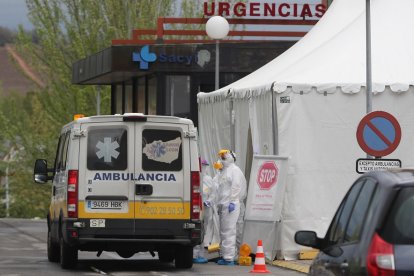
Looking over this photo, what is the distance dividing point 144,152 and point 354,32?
6.90 m

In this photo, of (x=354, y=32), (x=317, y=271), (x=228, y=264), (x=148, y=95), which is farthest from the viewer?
(x=148, y=95)

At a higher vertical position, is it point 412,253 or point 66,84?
point 66,84

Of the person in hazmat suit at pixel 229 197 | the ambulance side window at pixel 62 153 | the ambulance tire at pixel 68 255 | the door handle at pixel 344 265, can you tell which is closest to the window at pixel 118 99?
the person in hazmat suit at pixel 229 197

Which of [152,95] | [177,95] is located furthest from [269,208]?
[152,95]

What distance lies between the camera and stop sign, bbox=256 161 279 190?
23.4 m

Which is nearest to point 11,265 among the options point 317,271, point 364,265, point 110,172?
point 110,172

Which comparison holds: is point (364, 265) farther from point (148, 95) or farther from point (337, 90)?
point (148, 95)

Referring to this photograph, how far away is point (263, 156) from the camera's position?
2355cm

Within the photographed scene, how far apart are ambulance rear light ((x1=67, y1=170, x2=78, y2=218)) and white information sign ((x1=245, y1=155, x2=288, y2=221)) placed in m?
4.00

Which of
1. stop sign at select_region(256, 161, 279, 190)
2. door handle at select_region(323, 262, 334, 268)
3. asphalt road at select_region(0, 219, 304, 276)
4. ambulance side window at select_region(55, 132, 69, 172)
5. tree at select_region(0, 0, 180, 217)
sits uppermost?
tree at select_region(0, 0, 180, 217)

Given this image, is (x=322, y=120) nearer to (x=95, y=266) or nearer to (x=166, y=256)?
(x=166, y=256)

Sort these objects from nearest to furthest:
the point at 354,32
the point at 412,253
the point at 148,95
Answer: the point at 412,253 < the point at 354,32 < the point at 148,95

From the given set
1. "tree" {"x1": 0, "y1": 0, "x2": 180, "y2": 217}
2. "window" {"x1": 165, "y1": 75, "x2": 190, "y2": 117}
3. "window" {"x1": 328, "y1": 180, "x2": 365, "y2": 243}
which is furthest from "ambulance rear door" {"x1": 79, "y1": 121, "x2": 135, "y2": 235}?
"tree" {"x1": 0, "y1": 0, "x2": 180, "y2": 217}

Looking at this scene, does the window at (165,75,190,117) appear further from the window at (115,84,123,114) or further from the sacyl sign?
the window at (115,84,123,114)
